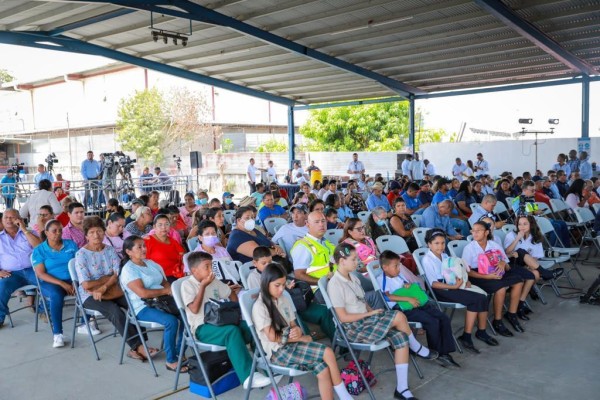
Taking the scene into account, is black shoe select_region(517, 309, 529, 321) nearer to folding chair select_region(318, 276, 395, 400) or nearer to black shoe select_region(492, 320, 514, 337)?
black shoe select_region(492, 320, 514, 337)

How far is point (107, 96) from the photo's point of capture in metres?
34.4

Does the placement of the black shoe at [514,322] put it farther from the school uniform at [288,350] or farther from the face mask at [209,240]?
the face mask at [209,240]

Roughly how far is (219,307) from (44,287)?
7.41 ft

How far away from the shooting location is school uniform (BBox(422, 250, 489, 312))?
4.91 m

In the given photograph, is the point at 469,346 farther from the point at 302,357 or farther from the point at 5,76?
the point at 5,76

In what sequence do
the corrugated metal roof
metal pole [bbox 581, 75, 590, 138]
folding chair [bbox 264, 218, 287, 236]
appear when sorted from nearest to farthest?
folding chair [bbox 264, 218, 287, 236] < the corrugated metal roof < metal pole [bbox 581, 75, 590, 138]

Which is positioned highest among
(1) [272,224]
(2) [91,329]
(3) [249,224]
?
(3) [249,224]

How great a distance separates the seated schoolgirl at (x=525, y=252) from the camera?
5.85 meters

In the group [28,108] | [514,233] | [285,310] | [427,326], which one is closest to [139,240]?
[285,310]

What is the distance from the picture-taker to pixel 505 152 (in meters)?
19.5

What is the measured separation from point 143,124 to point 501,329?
88.0 ft

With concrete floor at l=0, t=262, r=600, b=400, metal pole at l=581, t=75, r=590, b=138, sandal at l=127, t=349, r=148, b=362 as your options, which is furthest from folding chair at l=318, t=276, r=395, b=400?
metal pole at l=581, t=75, r=590, b=138

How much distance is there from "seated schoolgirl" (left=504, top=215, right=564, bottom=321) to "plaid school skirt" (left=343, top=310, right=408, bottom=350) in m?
2.37

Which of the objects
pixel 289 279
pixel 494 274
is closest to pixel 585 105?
pixel 494 274
